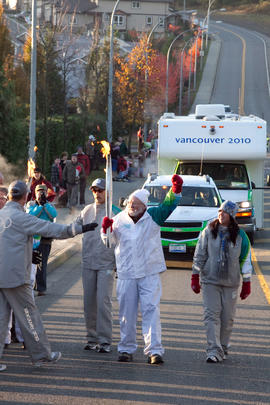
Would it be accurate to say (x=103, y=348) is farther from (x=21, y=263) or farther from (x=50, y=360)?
(x=21, y=263)

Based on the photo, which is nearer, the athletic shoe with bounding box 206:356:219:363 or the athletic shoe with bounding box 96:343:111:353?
the athletic shoe with bounding box 206:356:219:363

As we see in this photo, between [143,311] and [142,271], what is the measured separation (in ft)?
1.41

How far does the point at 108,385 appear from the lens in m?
7.82

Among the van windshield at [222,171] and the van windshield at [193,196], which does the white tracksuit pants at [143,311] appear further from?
the van windshield at [222,171]

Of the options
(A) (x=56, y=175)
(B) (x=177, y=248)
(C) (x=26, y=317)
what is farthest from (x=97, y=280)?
(A) (x=56, y=175)

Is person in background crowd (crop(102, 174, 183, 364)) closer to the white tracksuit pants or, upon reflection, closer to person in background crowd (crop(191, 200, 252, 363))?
the white tracksuit pants

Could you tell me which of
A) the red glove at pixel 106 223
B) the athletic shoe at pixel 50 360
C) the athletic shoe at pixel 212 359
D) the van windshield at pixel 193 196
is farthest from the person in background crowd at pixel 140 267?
the van windshield at pixel 193 196

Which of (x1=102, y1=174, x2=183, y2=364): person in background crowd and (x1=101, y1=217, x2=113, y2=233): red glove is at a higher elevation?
(x1=101, y1=217, x2=113, y2=233): red glove

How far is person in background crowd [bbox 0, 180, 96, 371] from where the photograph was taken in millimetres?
8023

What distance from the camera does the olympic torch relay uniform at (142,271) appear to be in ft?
28.4

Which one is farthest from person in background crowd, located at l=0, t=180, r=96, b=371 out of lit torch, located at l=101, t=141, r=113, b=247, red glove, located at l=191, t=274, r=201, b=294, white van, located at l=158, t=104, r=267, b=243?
white van, located at l=158, t=104, r=267, b=243

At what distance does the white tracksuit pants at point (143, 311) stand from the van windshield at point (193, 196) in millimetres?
8557

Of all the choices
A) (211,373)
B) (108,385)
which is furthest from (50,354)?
(211,373)

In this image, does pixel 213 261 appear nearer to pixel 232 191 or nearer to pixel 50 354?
pixel 50 354
